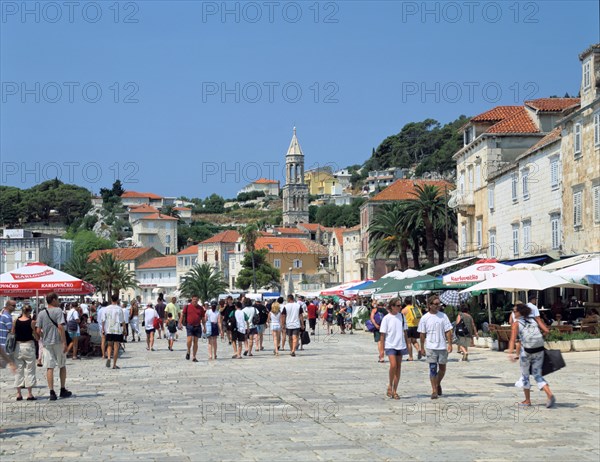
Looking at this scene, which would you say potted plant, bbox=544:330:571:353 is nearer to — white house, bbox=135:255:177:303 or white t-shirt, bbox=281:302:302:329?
white t-shirt, bbox=281:302:302:329

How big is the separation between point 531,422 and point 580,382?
5973 mm

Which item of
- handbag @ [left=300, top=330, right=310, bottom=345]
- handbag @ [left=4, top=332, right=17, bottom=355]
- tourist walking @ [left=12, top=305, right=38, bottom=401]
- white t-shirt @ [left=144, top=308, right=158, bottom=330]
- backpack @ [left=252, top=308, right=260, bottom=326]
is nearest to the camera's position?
handbag @ [left=4, top=332, right=17, bottom=355]

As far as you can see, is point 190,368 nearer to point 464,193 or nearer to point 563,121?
point 563,121

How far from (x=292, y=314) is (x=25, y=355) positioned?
11.2m

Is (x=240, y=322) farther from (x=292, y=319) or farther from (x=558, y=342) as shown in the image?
(x=558, y=342)

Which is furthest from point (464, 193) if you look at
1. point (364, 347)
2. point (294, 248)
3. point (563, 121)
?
point (294, 248)

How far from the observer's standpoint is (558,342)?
25891mm

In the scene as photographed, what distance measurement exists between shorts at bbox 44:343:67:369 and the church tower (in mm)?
178383

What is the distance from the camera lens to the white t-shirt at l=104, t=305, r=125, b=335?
22734 millimetres

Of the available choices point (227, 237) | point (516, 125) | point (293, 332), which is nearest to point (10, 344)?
point (293, 332)

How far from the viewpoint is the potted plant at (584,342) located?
25.9 m

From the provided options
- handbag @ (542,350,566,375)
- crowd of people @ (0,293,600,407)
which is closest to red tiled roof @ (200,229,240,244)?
crowd of people @ (0,293,600,407)

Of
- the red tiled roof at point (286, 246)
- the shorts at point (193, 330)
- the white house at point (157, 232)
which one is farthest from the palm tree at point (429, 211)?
the white house at point (157, 232)

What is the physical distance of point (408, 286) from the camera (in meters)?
36.5
